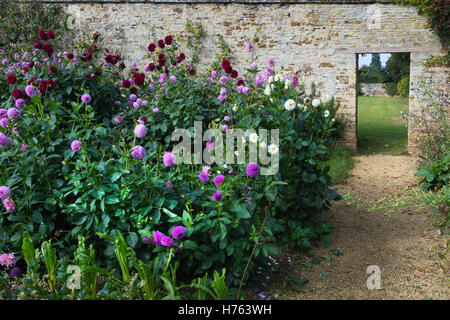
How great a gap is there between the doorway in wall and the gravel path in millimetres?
3173

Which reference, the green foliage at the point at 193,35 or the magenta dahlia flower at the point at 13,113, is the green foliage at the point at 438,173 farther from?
the green foliage at the point at 193,35

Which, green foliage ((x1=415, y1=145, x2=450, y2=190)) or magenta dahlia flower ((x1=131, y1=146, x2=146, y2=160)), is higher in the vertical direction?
magenta dahlia flower ((x1=131, y1=146, x2=146, y2=160))

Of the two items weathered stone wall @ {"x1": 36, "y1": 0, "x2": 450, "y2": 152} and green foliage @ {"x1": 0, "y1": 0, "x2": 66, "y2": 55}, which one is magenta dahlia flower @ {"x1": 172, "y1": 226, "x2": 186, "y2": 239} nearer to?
weathered stone wall @ {"x1": 36, "y1": 0, "x2": 450, "y2": 152}

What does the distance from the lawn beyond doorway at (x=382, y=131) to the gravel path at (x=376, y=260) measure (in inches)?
169

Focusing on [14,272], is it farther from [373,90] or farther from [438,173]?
[373,90]

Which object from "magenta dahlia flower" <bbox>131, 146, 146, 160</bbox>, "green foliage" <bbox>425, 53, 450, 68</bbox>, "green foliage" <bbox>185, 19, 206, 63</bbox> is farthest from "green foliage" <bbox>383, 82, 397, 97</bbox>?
"magenta dahlia flower" <bbox>131, 146, 146, 160</bbox>

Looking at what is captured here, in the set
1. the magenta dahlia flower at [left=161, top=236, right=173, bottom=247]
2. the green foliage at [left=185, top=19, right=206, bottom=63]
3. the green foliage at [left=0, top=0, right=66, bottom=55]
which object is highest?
the green foliage at [left=0, top=0, right=66, bottom=55]

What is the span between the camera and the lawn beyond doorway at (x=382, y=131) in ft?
28.6

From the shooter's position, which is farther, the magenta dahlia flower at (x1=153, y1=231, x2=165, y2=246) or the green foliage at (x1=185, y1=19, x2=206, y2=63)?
the green foliage at (x1=185, y1=19, x2=206, y2=63)

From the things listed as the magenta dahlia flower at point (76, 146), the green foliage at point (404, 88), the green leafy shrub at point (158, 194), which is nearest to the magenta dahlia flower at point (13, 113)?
the green leafy shrub at point (158, 194)

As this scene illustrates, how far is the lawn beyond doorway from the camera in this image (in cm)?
872

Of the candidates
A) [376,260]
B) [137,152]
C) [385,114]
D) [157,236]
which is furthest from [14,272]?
[385,114]

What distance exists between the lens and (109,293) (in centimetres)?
257
